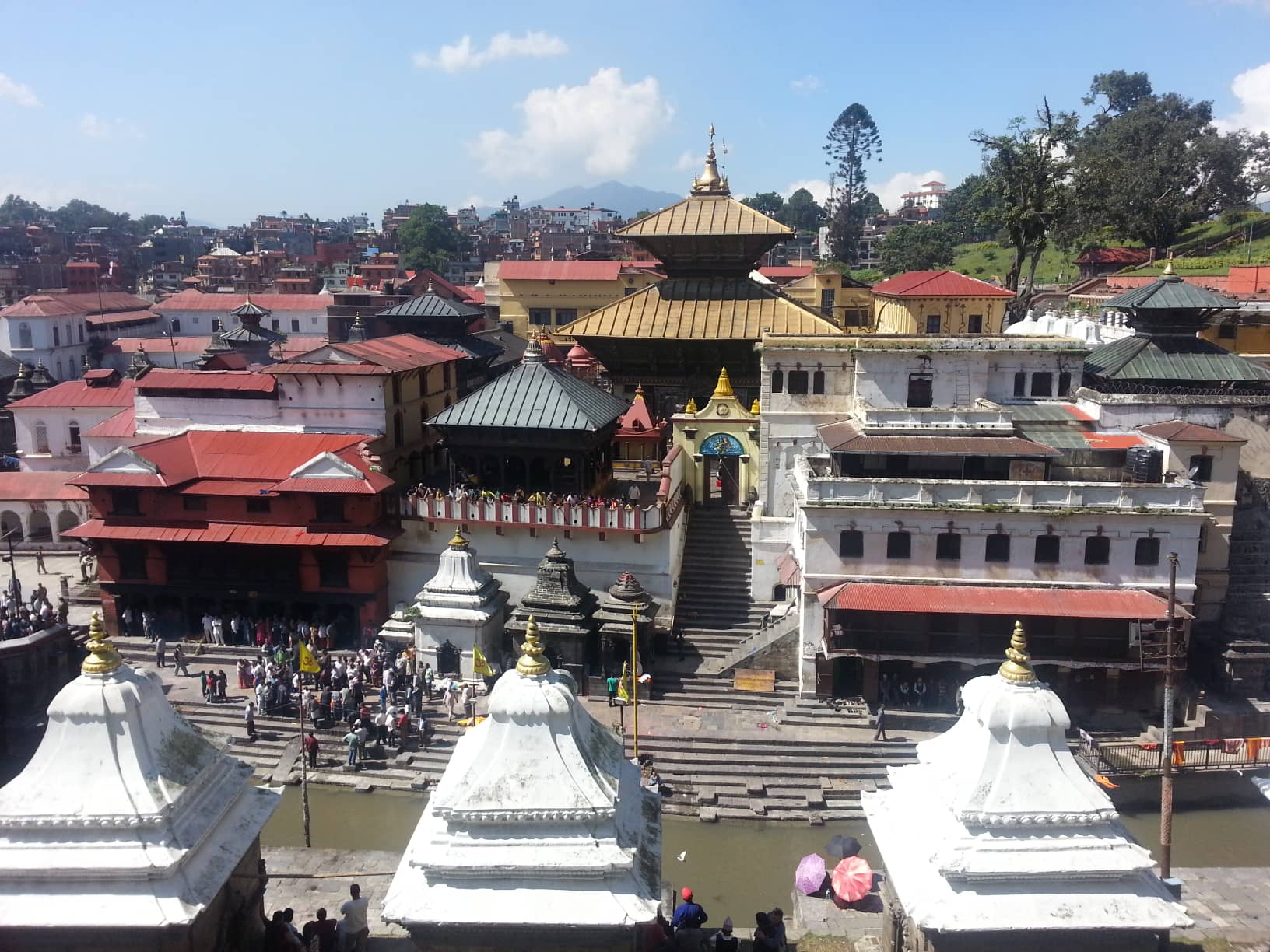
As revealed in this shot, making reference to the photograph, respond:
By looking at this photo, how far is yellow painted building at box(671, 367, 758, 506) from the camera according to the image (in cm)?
3186

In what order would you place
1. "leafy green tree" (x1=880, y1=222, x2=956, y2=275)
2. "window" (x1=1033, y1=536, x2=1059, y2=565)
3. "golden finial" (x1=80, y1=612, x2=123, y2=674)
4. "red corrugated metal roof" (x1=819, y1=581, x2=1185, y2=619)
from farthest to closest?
"leafy green tree" (x1=880, y1=222, x2=956, y2=275), "window" (x1=1033, y1=536, x2=1059, y2=565), "red corrugated metal roof" (x1=819, y1=581, x2=1185, y2=619), "golden finial" (x1=80, y1=612, x2=123, y2=674)

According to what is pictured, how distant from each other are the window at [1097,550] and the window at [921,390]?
687cm

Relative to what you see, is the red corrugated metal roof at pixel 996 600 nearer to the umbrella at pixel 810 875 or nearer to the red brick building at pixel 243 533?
the umbrella at pixel 810 875

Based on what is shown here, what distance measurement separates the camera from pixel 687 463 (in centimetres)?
3198

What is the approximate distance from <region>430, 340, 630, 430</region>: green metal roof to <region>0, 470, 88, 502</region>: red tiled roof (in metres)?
18.8

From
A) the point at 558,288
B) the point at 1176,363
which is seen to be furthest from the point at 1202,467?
the point at 558,288

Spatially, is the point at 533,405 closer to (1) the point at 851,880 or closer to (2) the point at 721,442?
(2) the point at 721,442

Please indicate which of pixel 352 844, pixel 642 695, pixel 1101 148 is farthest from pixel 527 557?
pixel 1101 148

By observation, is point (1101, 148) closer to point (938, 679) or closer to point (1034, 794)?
point (938, 679)

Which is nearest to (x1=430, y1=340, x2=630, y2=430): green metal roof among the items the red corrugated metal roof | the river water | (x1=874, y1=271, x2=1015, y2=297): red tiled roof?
the red corrugated metal roof

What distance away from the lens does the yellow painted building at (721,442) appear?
31859 mm

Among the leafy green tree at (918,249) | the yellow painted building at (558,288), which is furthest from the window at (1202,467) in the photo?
the leafy green tree at (918,249)

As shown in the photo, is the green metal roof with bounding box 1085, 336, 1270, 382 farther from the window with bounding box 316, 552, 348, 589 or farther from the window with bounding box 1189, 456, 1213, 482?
the window with bounding box 316, 552, 348, 589

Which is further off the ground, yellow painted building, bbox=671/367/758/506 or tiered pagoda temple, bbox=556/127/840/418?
tiered pagoda temple, bbox=556/127/840/418
